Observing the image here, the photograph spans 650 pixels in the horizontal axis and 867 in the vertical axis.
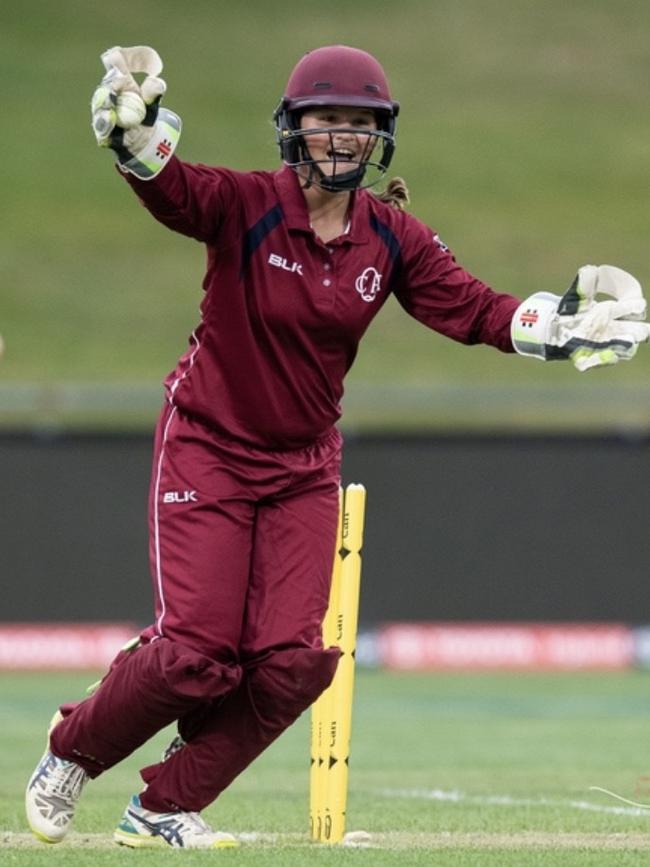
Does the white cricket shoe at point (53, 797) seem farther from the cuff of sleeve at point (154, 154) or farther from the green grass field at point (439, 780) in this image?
the cuff of sleeve at point (154, 154)

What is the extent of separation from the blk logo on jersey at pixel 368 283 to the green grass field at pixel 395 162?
11536mm

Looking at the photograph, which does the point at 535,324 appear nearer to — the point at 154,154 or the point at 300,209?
the point at 300,209

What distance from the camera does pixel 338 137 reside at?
5.96m

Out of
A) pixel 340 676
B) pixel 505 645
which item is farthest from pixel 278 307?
pixel 505 645

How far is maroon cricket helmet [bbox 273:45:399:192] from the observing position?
235 inches

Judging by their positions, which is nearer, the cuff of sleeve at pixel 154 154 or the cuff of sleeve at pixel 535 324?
the cuff of sleeve at pixel 154 154

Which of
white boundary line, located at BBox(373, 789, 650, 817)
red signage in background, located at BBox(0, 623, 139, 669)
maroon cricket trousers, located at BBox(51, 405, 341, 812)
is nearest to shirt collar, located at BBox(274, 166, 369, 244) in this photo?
maroon cricket trousers, located at BBox(51, 405, 341, 812)

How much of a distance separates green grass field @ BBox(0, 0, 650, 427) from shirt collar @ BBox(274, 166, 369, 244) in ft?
37.7

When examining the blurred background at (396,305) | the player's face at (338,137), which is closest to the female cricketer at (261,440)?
the player's face at (338,137)

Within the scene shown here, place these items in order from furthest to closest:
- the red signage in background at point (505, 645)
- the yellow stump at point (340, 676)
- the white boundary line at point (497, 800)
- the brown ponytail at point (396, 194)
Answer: the red signage in background at point (505, 645)
the white boundary line at point (497, 800)
the brown ponytail at point (396, 194)
the yellow stump at point (340, 676)

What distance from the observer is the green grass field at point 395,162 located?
26016 mm

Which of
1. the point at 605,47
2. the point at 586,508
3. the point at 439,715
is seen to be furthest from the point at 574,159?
the point at 439,715

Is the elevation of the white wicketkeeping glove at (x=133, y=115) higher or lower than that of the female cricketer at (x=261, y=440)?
higher

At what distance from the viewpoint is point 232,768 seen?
6.16 meters
